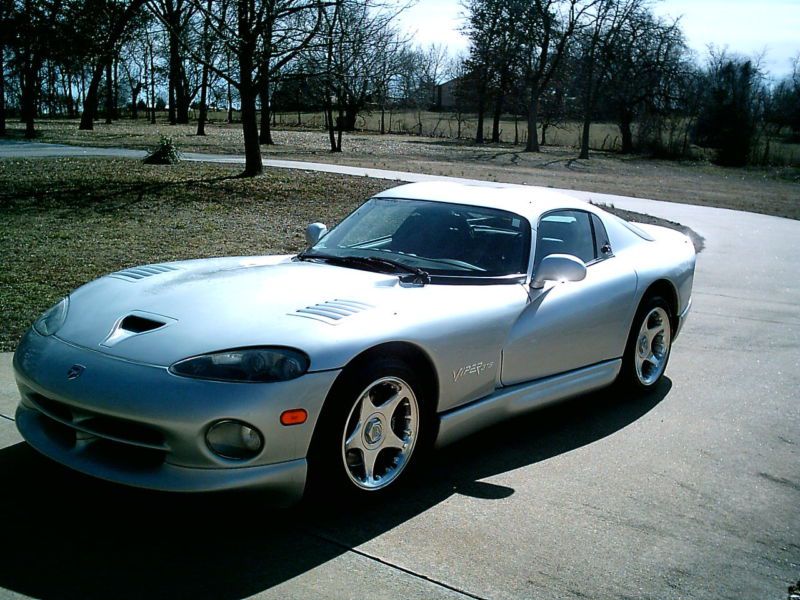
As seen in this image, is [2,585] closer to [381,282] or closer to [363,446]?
[363,446]

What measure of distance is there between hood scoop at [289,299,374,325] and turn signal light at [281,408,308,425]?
43 cm

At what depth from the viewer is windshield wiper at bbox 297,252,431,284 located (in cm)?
419

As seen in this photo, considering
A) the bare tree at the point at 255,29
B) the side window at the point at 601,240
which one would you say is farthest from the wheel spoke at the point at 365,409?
the bare tree at the point at 255,29

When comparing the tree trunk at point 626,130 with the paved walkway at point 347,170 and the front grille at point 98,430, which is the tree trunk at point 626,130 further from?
the front grille at point 98,430

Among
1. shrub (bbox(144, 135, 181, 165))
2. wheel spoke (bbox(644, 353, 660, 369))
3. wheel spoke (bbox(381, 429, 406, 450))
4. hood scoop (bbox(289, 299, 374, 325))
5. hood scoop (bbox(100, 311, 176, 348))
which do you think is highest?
shrub (bbox(144, 135, 181, 165))

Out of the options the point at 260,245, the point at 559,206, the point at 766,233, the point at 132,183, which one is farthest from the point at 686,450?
the point at 132,183

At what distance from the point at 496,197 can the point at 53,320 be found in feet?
8.65

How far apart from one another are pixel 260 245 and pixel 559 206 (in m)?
6.08

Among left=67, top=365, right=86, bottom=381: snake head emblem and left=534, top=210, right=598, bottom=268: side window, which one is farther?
left=534, top=210, right=598, bottom=268: side window

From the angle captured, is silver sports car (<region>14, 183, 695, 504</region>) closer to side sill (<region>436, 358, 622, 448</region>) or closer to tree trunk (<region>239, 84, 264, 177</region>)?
side sill (<region>436, 358, 622, 448</region>)

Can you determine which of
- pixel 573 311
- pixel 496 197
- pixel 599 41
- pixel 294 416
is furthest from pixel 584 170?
pixel 294 416

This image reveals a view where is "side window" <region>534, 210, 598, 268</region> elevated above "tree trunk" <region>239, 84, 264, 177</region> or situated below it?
below

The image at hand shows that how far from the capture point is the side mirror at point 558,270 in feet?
14.8

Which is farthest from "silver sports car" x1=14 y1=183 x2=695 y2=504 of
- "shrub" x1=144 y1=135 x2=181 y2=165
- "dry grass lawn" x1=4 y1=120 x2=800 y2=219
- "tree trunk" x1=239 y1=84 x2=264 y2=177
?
"dry grass lawn" x1=4 y1=120 x2=800 y2=219
